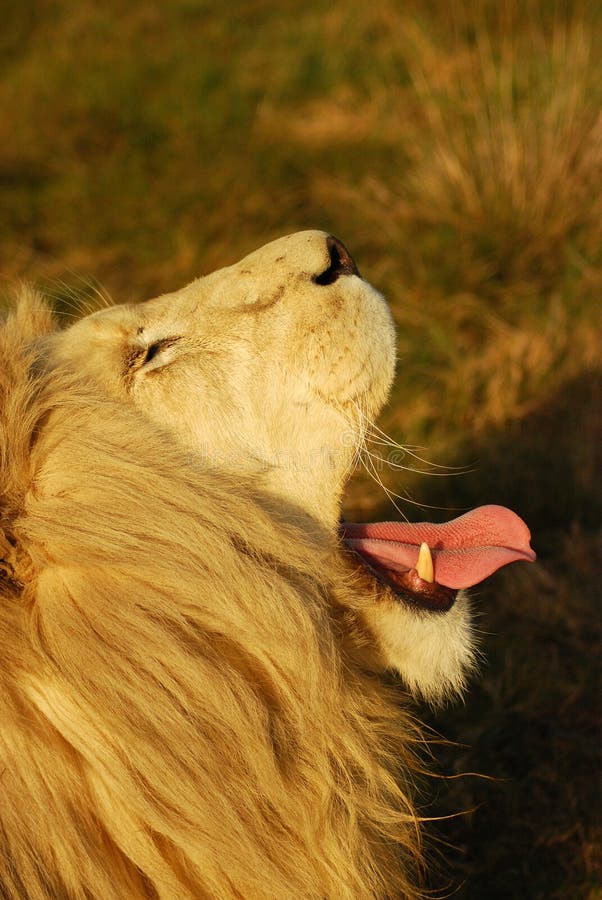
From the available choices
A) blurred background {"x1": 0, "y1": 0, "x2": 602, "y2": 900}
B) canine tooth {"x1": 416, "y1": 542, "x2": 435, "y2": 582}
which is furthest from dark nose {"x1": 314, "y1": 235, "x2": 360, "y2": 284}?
canine tooth {"x1": 416, "y1": 542, "x2": 435, "y2": 582}

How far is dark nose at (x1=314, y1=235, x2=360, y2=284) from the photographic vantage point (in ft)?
6.15

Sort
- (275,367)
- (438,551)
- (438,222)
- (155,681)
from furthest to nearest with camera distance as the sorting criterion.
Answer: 1. (438,222)
2. (438,551)
3. (275,367)
4. (155,681)

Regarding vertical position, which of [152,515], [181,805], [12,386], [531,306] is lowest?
[531,306]

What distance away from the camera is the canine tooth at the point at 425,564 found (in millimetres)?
1878

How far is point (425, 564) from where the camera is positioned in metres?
1.88

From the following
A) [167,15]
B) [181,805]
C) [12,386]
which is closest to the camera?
[181,805]

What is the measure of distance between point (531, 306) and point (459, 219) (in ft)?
1.68

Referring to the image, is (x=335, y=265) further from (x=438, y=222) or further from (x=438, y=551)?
(x=438, y=222)

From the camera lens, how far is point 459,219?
401cm

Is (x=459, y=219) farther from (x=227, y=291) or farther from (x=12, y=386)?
(x=12, y=386)

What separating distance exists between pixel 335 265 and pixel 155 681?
0.83 meters

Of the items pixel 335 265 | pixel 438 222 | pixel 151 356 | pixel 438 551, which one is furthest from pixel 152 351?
pixel 438 222

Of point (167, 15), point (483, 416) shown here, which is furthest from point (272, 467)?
point (167, 15)

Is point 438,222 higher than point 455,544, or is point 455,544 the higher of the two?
point 455,544
